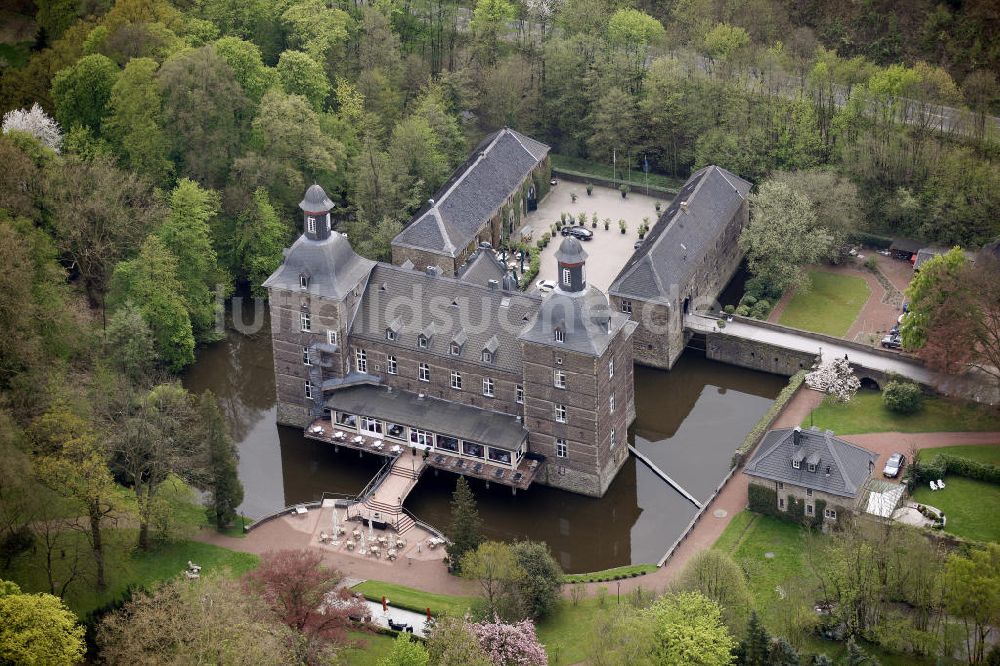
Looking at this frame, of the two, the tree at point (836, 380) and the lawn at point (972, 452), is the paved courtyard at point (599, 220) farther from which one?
the lawn at point (972, 452)

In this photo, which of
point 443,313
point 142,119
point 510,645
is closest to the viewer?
point 510,645

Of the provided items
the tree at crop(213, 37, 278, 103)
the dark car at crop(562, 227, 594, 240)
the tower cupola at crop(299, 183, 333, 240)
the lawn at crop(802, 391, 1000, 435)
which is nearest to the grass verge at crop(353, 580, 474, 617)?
the tower cupola at crop(299, 183, 333, 240)

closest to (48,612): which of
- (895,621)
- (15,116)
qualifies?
(895,621)

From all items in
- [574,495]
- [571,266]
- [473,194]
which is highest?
[571,266]

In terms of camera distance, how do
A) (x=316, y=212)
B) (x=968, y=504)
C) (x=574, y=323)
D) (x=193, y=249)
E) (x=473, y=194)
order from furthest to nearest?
(x=473, y=194) < (x=193, y=249) < (x=316, y=212) < (x=574, y=323) < (x=968, y=504)

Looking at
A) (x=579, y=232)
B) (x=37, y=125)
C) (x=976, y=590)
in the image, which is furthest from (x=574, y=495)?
(x=37, y=125)

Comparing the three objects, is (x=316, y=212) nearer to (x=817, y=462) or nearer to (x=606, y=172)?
(x=817, y=462)

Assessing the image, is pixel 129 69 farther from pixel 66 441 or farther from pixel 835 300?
pixel 835 300
